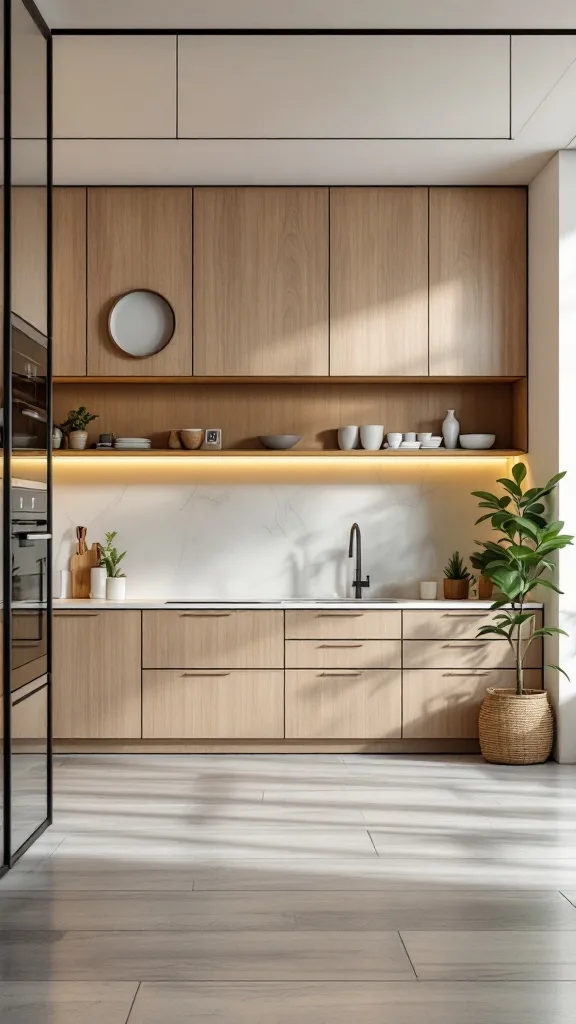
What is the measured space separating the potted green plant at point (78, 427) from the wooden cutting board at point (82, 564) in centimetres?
49

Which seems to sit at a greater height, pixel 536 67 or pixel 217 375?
pixel 536 67

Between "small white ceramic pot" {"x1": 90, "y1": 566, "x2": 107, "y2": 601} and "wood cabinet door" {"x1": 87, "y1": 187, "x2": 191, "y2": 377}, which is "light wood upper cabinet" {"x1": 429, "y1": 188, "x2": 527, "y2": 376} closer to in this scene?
"wood cabinet door" {"x1": 87, "y1": 187, "x2": 191, "y2": 377}

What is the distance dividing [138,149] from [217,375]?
1.17 m

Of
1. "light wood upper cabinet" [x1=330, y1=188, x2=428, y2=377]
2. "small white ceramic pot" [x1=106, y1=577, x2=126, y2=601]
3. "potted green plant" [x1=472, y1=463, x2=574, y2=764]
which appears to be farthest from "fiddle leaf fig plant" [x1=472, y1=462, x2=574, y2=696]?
"small white ceramic pot" [x1=106, y1=577, x2=126, y2=601]

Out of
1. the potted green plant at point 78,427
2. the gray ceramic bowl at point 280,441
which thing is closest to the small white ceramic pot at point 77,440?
the potted green plant at point 78,427

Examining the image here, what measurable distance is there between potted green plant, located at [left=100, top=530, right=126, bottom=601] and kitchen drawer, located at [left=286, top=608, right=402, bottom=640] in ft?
3.14

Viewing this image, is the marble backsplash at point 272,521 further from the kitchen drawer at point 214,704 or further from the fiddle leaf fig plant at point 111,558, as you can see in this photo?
the kitchen drawer at point 214,704

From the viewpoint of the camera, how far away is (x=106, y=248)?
5.31 meters

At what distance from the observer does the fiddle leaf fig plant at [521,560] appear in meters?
4.83

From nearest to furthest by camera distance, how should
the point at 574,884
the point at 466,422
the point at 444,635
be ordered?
the point at 574,884 < the point at 444,635 < the point at 466,422

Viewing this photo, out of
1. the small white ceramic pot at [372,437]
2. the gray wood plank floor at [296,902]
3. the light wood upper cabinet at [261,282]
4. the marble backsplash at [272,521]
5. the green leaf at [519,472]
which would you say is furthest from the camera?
the marble backsplash at [272,521]

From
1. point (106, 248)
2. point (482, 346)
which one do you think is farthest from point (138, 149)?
point (482, 346)

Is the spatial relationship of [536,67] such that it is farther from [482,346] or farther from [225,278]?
[225,278]

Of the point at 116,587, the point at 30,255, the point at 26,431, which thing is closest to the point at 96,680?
the point at 116,587
